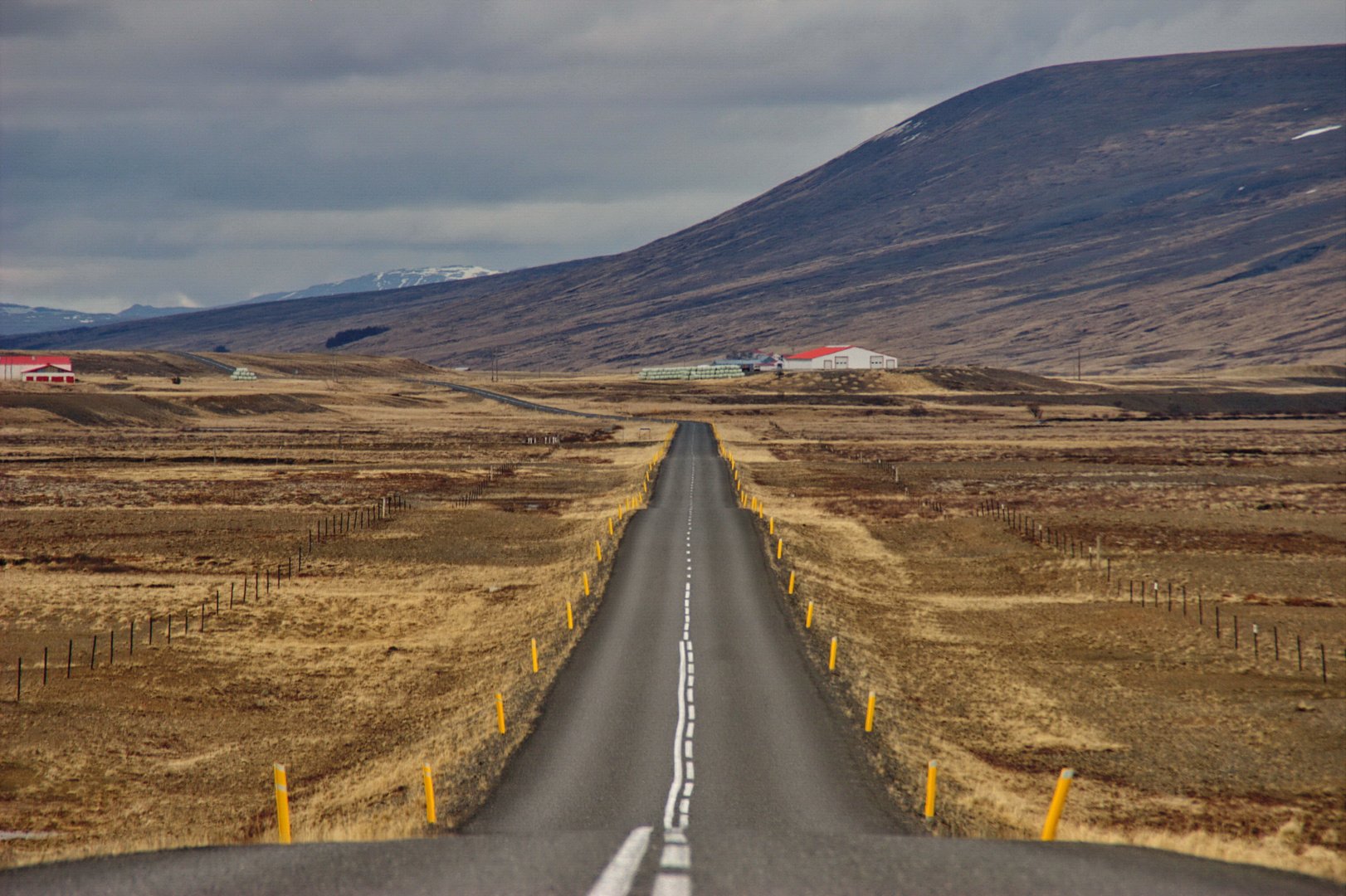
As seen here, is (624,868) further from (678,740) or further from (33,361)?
(33,361)

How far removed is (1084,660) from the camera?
30.7 m

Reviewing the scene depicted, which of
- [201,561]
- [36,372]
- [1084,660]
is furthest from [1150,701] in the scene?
[36,372]

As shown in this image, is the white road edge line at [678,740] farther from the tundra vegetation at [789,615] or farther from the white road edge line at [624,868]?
the tundra vegetation at [789,615]

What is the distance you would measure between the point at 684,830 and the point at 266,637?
23259mm

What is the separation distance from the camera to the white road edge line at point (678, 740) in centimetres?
1675

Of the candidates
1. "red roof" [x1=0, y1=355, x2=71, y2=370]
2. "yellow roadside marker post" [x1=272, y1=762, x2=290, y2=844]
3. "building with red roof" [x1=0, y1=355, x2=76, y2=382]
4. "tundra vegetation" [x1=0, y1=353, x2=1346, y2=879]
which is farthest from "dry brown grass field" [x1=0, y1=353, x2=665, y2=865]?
"red roof" [x1=0, y1=355, x2=71, y2=370]

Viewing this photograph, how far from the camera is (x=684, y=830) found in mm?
14633

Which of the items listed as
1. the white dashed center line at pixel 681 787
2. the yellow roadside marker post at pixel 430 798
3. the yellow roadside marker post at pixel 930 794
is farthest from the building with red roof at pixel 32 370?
the yellow roadside marker post at pixel 930 794

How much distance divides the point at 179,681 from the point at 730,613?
1748 centimetres

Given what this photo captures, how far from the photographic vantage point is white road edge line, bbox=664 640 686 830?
16750 millimetres

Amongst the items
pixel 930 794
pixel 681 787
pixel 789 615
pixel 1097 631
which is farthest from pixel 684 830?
pixel 1097 631

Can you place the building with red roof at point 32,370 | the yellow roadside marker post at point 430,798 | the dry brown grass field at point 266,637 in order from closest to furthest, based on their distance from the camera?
the yellow roadside marker post at point 430,798
the dry brown grass field at point 266,637
the building with red roof at point 32,370

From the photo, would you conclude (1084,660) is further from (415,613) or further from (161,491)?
(161,491)

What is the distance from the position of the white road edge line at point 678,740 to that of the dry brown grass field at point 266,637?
367 cm
